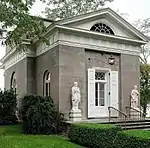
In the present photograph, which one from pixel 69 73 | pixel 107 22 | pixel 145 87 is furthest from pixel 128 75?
pixel 145 87

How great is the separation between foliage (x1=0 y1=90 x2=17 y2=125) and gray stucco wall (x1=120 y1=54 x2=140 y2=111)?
22.3 feet

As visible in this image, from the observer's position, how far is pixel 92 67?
46.2 ft

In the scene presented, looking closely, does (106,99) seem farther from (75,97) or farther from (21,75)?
(21,75)

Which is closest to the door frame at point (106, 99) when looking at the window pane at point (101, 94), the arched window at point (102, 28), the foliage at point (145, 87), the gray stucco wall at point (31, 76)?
the window pane at point (101, 94)

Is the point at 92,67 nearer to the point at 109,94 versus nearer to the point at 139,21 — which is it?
the point at 109,94

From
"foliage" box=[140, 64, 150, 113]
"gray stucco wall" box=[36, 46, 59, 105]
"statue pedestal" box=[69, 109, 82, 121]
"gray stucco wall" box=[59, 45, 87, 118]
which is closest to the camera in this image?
"statue pedestal" box=[69, 109, 82, 121]

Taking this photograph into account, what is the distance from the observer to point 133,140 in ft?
24.8

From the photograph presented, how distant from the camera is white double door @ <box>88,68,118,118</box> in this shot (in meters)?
14.0

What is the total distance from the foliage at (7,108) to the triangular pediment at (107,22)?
6108mm

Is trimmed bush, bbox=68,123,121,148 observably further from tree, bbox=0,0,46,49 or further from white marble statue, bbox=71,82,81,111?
tree, bbox=0,0,46,49

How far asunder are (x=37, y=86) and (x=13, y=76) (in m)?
5.12

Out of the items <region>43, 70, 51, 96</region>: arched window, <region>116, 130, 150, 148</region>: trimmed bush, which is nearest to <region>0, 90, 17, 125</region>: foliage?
<region>43, 70, 51, 96</region>: arched window

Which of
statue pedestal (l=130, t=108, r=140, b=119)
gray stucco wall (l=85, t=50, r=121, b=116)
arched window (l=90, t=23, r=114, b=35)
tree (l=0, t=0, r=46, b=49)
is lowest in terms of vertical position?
statue pedestal (l=130, t=108, r=140, b=119)

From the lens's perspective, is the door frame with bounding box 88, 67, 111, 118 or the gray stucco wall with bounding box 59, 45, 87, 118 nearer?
the gray stucco wall with bounding box 59, 45, 87, 118
